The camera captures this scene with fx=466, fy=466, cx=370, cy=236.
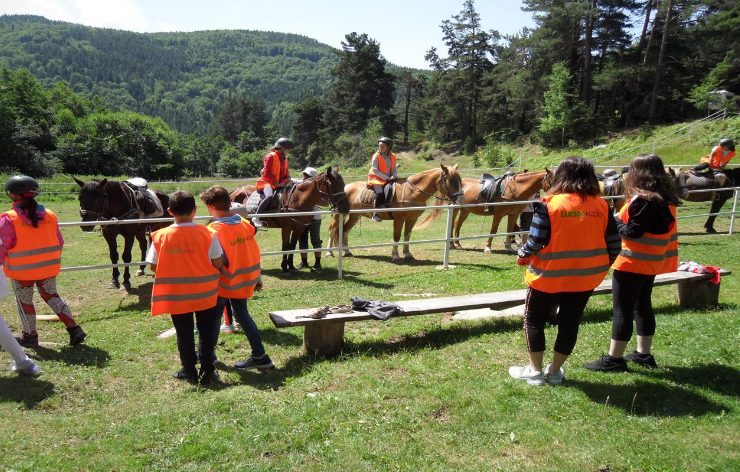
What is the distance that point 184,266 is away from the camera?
4.26 m

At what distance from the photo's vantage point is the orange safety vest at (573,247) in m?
3.74

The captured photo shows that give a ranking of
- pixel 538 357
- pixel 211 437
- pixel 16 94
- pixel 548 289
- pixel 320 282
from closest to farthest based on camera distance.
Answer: pixel 211 437, pixel 548 289, pixel 538 357, pixel 320 282, pixel 16 94

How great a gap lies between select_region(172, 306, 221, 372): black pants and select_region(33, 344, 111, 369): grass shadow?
1.21 meters

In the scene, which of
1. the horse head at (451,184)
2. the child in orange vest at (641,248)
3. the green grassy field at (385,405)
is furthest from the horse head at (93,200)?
the child in orange vest at (641,248)

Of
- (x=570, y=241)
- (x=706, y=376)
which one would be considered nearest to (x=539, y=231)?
(x=570, y=241)

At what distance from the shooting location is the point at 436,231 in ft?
52.4

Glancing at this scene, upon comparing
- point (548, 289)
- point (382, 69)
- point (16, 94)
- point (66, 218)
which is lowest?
point (66, 218)

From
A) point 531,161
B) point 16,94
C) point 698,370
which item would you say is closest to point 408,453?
point 698,370

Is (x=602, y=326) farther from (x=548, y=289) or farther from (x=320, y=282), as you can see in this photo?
(x=320, y=282)

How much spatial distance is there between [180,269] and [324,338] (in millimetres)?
1735

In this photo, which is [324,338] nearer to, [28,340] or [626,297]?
[626,297]

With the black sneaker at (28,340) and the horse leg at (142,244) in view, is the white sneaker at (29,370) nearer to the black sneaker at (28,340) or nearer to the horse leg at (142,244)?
the black sneaker at (28,340)

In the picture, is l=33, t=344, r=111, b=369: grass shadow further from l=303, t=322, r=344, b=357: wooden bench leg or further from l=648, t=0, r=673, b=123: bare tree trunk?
l=648, t=0, r=673, b=123: bare tree trunk

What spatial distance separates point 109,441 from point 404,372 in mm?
2619
